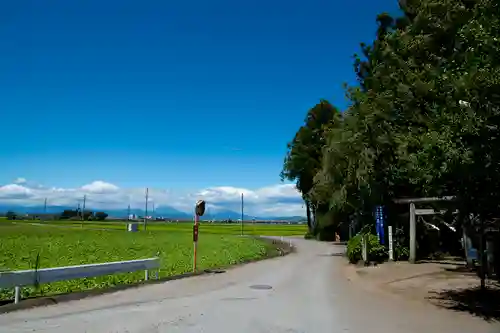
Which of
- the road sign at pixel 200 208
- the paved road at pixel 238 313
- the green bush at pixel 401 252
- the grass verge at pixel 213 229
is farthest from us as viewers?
the grass verge at pixel 213 229

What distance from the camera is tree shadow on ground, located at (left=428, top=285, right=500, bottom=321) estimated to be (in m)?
10.0

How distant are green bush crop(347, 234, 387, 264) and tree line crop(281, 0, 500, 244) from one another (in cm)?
223

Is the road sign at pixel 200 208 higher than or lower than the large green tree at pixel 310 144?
lower

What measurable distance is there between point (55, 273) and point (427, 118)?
35.6ft

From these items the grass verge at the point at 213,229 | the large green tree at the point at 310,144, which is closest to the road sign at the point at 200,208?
the large green tree at the point at 310,144

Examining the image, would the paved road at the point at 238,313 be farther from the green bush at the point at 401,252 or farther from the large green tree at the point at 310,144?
the large green tree at the point at 310,144

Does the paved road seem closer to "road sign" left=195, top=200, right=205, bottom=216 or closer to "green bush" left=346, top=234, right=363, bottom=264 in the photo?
"road sign" left=195, top=200, right=205, bottom=216

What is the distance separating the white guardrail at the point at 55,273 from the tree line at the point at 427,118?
861 centimetres

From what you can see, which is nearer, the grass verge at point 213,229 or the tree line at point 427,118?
the tree line at point 427,118

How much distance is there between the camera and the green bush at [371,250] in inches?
878

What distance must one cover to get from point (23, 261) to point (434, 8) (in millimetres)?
19854

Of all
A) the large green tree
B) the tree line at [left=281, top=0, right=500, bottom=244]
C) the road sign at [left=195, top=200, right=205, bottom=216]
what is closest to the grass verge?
the large green tree

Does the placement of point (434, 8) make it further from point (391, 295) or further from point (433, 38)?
point (391, 295)

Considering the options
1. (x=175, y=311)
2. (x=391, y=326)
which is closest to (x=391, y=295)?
(x=391, y=326)
